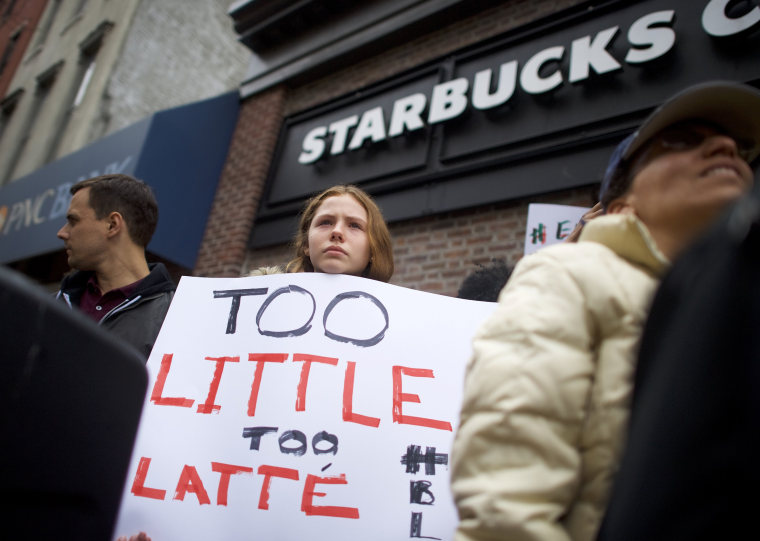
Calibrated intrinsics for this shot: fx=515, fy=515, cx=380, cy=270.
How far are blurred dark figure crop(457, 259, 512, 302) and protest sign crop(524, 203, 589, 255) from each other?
472 millimetres

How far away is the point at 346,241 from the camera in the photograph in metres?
1.80

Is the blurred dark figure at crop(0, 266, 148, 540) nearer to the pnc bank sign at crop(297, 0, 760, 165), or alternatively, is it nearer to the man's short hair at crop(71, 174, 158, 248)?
the man's short hair at crop(71, 174, 158, 248)

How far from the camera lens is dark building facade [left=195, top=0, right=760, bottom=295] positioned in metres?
3.78

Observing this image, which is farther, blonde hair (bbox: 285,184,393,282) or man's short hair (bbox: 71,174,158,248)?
man's short hair (bbox: 71,174,158,248)

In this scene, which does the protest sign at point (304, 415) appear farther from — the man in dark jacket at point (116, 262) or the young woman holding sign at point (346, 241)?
the man in dark jacket at point (116, 262)

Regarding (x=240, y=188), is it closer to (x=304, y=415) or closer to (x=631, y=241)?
(x=304, y=415)

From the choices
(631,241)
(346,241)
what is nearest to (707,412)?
(631,241)

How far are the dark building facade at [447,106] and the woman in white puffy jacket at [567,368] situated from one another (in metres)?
3.02

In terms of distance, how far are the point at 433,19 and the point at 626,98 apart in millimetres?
2344

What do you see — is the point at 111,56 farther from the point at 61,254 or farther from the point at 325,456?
the point at 325,456

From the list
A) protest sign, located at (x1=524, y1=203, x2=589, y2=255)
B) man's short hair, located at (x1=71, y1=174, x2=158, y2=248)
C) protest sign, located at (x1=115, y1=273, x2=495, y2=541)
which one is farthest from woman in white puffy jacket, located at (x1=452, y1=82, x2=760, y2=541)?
man's short hair, located at (x1=71, y1=174, x2=158, y2=248)

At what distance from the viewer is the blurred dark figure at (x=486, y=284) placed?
2.24 metres

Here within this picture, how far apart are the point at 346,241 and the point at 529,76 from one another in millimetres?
3265

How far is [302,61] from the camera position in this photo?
6.34 meters
